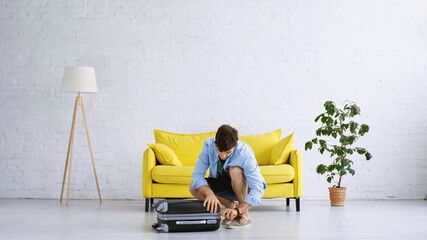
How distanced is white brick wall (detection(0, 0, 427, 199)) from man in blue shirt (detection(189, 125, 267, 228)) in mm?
2488

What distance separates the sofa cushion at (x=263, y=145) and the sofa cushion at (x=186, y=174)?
527mm

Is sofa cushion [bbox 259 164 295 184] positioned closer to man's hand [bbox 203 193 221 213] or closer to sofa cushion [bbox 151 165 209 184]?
sofa cushion [bbox 151 165 209 184]

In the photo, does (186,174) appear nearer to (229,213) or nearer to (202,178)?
(202,178)

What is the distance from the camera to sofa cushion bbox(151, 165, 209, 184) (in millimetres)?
4867

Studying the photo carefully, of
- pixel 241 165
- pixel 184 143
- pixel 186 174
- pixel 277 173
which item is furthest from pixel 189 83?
pixel 241 165

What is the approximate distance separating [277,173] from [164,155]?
1.19m

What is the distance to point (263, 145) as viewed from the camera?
5531 millimetres

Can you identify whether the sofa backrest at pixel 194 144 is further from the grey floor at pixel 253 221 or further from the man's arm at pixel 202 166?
the man's arm at pixel 202 166

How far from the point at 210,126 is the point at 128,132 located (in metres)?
1.05

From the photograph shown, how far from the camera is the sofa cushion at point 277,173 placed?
4.90 metres

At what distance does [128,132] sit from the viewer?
20.2ft

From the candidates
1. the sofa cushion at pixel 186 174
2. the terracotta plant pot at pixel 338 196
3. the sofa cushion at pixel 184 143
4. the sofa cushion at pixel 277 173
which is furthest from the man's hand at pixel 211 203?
the terracotta plant pot at pixel 338 196

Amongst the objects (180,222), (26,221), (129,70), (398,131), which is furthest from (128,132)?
(398,131)

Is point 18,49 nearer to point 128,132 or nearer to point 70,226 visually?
point 128,132
